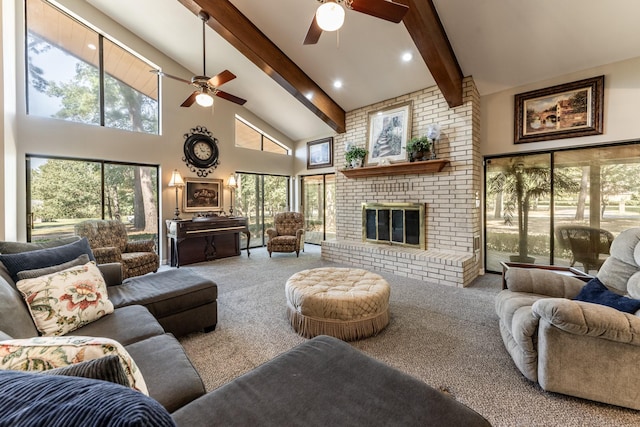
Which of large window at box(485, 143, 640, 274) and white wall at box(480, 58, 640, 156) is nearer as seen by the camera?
white wall at box(480, 58, 640, 156)

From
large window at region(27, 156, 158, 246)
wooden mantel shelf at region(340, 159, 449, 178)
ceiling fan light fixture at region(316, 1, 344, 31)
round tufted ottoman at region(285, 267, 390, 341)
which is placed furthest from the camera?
wooden mantel shelf at region(340, 159, 449, 178)

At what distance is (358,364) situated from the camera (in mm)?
1241

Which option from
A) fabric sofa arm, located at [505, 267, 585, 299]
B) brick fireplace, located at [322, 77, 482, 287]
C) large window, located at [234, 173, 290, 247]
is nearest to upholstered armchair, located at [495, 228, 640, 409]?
fabric sofa arm, located at [505, 267, 585, 299]

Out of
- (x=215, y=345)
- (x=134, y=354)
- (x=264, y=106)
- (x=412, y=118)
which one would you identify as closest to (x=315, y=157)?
(x=264, y=106)

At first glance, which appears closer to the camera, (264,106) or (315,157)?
(264,106)

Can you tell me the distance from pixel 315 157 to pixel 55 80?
4873 mm

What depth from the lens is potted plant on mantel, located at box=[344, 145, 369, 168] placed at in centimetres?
512

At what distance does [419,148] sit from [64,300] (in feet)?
14.7

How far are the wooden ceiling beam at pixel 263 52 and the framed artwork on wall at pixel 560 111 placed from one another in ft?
10.1

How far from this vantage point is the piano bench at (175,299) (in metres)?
2.16

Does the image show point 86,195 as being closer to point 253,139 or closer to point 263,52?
point 253,139

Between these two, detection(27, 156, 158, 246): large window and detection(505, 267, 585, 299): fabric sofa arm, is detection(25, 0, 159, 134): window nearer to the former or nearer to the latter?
detection(27, 156, 158, 246): large window

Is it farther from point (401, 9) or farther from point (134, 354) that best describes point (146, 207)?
point (401, 9)

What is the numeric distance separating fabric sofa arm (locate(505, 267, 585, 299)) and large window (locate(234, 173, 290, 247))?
17.7 feet
